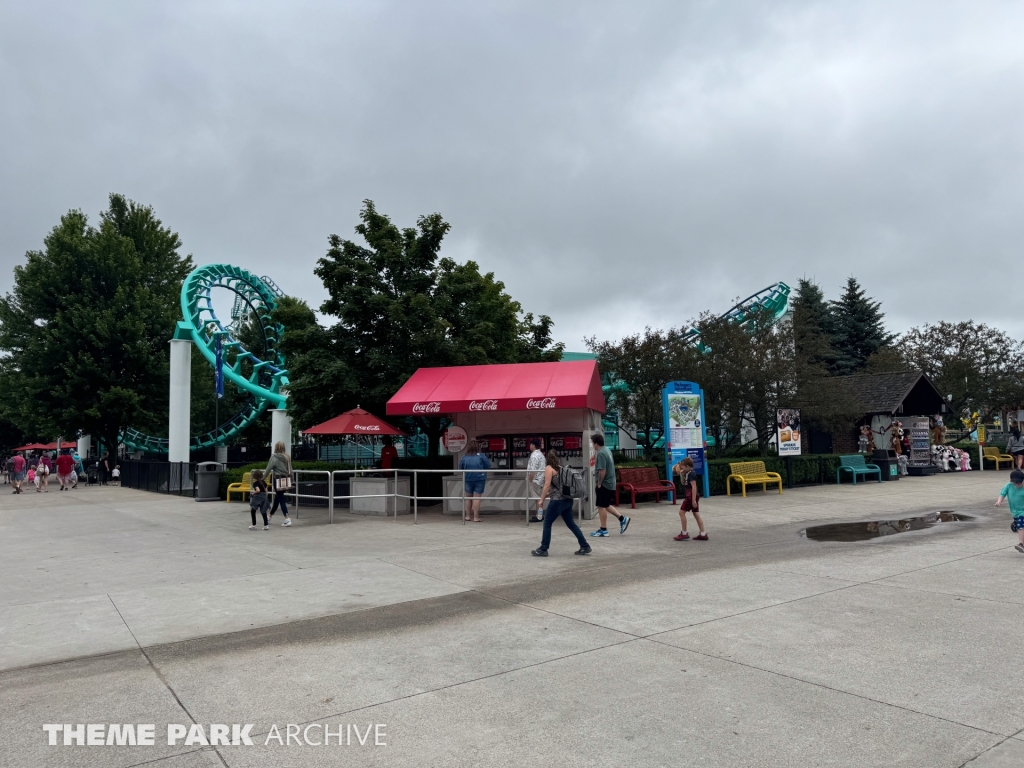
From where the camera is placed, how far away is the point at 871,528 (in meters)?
13.2

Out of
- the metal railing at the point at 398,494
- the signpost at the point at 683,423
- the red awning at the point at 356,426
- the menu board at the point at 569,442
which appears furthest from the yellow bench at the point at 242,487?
the signpost at the point at 683,423

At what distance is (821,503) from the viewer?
1783 centimetres

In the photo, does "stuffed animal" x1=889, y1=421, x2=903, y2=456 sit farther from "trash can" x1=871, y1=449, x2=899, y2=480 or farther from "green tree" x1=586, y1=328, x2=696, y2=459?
"green tree" x1=586, y1=328, x2=696, y2=459

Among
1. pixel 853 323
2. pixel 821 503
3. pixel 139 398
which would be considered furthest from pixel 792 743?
pixel 853 323

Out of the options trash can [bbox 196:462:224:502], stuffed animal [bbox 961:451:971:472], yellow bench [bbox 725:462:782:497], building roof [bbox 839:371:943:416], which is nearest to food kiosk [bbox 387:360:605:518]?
yellow bench [bbox 725:462:782:497]

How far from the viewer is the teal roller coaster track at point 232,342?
3141 centimetres

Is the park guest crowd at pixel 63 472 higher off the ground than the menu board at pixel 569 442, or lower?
lower

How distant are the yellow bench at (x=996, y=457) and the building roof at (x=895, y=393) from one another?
3070mm

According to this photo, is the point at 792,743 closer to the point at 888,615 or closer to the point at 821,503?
the point at 888,615

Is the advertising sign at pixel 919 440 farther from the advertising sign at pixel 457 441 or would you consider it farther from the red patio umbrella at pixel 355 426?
the red patio umbrella at pixel 355 426

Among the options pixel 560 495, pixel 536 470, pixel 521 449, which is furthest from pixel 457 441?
pixel 560 495

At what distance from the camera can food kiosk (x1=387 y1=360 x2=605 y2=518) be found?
1499 cm

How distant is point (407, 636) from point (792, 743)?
133 inches

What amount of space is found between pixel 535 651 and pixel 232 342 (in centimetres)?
3199
